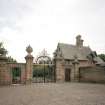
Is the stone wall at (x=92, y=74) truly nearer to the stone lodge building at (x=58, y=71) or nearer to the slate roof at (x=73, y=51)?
the stone lodge building at (x=58, y=71)

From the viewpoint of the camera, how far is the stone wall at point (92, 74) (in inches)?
974

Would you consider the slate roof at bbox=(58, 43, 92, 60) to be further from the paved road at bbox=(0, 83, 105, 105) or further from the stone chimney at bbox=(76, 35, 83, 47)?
the paved road at bbox=(0, 83, 105, 105)

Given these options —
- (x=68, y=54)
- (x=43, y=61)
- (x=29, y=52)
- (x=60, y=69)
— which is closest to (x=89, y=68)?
(x=60, y=69)

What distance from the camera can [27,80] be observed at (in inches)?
904

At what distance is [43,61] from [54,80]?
344cm

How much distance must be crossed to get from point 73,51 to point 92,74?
18.7 m

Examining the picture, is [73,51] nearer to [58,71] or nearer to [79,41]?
[79,41]

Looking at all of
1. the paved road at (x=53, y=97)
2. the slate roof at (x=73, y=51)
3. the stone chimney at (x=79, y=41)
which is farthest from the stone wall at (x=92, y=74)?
the stone chimney at (x=79, y=41)

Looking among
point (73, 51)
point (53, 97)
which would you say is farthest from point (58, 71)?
point (73, 51)

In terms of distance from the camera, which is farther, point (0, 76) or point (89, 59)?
point (89, 59)

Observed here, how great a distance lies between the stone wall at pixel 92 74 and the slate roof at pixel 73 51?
14046mm

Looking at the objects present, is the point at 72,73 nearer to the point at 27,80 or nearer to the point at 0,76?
the point at 27,80

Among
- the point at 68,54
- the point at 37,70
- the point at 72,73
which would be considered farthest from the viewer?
the point at 68,54

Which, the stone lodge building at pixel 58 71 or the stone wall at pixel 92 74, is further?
the stone wall at pixel 92 74
